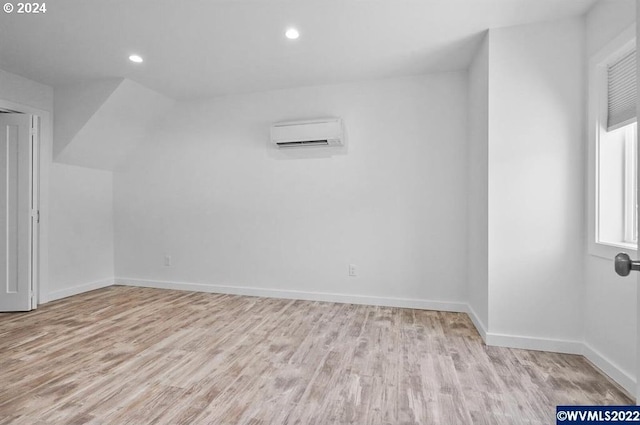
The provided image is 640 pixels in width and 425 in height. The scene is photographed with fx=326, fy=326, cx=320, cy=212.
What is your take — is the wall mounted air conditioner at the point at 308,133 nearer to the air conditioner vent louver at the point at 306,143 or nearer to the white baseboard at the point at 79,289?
the air conditioner vent louver at the point at 306,143

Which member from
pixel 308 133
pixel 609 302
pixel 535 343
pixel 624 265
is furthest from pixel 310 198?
pixel 624 265

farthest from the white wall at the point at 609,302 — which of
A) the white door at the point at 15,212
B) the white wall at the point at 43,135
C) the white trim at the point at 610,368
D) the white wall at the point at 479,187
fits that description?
the white wall at the point at 43,135

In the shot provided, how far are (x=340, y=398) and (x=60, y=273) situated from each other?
4063mm

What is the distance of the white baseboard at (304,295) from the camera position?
3.61m

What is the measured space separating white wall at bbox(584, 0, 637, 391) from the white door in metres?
5.33

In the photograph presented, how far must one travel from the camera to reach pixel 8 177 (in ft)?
11.9

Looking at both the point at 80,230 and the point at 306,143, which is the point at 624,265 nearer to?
the point at 306,143

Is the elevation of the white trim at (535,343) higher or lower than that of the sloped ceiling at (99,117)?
lower

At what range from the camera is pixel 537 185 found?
259 centimetres

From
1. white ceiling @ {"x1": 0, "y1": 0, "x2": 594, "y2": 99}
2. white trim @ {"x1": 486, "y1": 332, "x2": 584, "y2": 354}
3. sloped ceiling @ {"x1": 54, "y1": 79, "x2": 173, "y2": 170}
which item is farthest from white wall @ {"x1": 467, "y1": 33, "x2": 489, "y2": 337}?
sloped ceiling @ {"x1": 54, "y1": 79, "x2": 173, "y2": 170}

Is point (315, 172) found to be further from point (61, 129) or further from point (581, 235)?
point (61, 129)

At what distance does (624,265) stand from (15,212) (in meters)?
5.01

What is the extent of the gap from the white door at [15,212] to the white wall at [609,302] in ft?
17.5

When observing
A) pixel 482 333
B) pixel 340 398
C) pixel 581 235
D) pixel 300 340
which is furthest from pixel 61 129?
pixel 581 235
